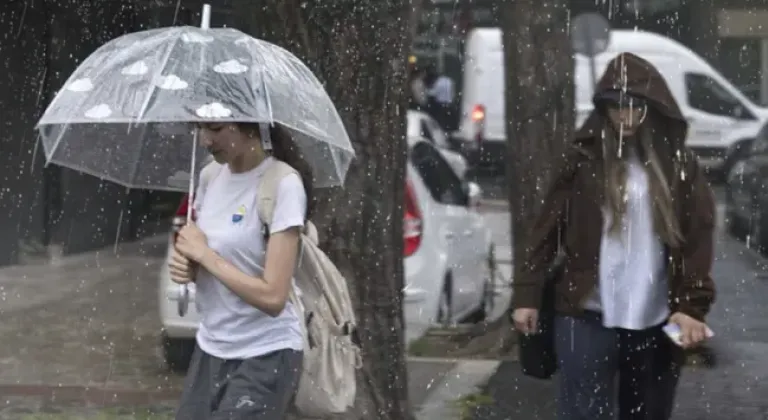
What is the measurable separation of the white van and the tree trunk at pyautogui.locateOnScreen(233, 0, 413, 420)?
1065cm

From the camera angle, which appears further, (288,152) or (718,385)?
(718,385)

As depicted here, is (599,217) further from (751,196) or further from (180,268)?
(751,196)

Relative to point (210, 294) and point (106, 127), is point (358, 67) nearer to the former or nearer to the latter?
point (106, 127)

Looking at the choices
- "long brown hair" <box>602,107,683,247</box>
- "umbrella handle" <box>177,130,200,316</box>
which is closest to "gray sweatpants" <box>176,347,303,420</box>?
"umbrella handle" <box>177,130,200,316</box>

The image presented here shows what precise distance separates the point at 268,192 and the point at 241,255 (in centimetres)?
18

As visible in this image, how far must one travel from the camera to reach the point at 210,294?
3734 millimetres

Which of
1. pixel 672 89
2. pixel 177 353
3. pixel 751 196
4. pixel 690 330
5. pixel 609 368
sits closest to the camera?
pixel 690 330

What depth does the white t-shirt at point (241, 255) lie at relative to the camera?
364 cm

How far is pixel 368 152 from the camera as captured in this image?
5566 millimetres

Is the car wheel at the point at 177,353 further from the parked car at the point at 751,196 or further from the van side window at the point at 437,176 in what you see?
the parked car at the point at 751,196

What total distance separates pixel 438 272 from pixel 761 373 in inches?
76.4

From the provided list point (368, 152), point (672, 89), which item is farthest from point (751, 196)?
point (368, 152)

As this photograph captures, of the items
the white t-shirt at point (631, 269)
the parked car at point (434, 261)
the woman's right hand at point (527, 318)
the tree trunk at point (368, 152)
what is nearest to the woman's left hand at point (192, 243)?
the woman's right hand at point (527, 318)

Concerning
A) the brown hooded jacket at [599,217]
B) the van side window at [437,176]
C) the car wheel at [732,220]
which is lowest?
the car wheel at [732,220]
